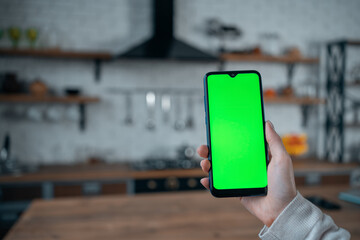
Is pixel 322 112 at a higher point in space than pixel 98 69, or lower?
lower

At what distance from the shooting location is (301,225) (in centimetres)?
65

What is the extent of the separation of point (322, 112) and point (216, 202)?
2.75 metres

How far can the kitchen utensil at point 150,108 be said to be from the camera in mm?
3242

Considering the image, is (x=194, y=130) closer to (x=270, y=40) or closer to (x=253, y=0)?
(x=270, y=40)

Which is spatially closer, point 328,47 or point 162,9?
point 162,9

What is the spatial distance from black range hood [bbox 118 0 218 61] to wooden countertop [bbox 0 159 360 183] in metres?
1.02

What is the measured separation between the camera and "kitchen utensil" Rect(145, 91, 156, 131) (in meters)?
3.24

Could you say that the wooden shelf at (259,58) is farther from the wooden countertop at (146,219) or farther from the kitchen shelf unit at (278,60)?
the wooden countertop at (146,219)

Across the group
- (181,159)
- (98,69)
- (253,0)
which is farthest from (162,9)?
(181,159)

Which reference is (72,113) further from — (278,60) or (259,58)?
(278,60)

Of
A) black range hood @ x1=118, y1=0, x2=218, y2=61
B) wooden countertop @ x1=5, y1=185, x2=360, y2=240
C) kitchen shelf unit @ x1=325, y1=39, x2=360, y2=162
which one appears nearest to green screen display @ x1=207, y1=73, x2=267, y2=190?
wooden countertop @ x1=5, y1=185, x2=360, y2=240

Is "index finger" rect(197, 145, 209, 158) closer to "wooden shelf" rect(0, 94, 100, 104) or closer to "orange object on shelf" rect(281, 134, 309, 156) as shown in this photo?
"wooden shelf" rect(0, 94, 100, 104)

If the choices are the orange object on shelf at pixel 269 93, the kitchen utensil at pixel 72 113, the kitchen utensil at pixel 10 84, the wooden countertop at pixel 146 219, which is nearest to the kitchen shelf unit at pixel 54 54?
the kitchen utensil at pixel 10 84

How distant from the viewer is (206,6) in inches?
133
